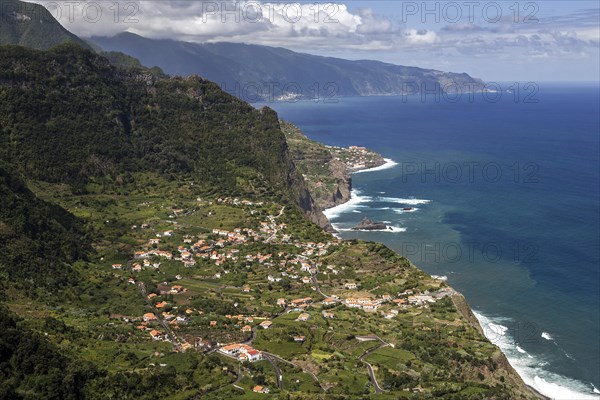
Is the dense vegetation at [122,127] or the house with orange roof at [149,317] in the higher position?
the dense vegetation at [122,127]

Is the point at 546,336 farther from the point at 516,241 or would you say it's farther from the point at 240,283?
the point at 516,241

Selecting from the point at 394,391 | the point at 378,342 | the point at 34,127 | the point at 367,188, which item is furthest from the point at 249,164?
the point at 394,391

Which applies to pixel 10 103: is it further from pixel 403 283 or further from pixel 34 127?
pixel 403 283

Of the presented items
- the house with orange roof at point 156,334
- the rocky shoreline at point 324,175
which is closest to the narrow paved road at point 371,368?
the house with orange roof at point 156,334

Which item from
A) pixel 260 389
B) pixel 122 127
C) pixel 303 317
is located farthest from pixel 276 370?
pixel 122 127

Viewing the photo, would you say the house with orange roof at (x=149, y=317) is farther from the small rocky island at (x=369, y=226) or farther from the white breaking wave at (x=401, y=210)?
the white breaking wave at (x=401, y=210)

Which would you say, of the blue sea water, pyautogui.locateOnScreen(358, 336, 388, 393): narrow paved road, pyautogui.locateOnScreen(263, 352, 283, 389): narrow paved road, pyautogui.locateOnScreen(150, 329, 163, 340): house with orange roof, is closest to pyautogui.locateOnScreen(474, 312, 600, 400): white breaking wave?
the blue sea water

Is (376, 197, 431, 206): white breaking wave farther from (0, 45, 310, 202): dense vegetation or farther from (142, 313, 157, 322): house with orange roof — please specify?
(142, 313, 157, 322): house with orange roof

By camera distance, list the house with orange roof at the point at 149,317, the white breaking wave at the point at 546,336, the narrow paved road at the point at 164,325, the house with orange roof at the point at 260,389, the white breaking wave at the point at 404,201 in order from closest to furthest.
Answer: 1. the house with orange roof at the point at 260,389
2. the narrow paved road at the point at 164,325
3. the house with orange roof at the point at 149,317
4. the white breaking wave at the point at 546,336
5. the white breaking wave at the point at 404,201
